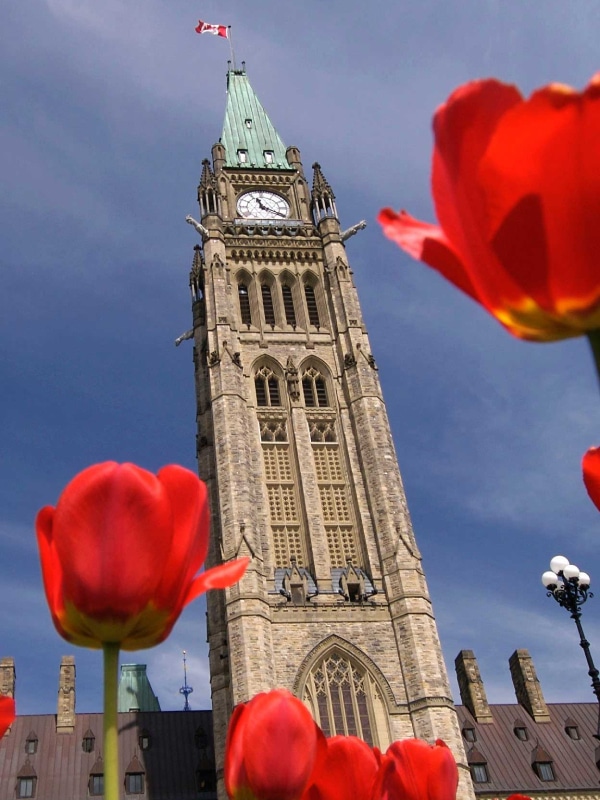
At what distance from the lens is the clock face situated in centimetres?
4434

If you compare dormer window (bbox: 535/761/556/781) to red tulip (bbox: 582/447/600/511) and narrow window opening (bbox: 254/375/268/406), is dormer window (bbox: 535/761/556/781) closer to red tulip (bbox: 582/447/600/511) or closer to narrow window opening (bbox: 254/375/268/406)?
narrow window opening (bbox: 254/375/268/406)

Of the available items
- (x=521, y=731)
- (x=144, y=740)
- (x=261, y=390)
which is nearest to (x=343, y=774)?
(x=261, y=390)

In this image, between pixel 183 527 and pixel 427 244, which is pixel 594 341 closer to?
pixel 427 244

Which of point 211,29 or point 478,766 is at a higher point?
point 211,29

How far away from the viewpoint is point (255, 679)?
26438 millimetres

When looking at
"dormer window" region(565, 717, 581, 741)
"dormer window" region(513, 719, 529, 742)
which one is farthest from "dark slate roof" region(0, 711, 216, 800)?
"dormer window" region(565, 717, 581, 741)

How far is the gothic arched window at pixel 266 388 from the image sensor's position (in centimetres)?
3575

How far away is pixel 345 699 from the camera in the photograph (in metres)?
27.5

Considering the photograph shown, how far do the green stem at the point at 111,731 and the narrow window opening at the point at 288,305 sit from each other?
123ft

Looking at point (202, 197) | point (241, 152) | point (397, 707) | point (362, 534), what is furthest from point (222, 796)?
point (241, 152)

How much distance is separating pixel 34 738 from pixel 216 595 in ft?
39.3

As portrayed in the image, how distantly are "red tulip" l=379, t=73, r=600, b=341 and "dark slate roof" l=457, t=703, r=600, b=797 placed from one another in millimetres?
37474

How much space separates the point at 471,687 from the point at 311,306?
20074 millimetres

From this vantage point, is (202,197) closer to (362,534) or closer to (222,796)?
(362,534)
